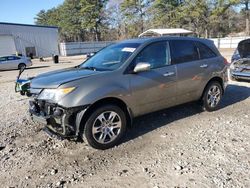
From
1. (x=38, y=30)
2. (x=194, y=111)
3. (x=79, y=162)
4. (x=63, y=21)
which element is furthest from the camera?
(x=63, y=21)

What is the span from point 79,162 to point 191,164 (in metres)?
1.62

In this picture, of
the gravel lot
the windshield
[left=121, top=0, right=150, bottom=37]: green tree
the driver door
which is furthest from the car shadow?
[left=121, top=0, right=150, bottom=37]: green tree

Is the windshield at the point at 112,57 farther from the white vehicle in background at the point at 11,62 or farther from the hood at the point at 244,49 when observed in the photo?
the white vehicle in background at the point at 11,62

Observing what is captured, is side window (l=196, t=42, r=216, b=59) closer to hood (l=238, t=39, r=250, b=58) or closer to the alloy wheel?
the alloy wheel

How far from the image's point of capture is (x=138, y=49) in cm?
491

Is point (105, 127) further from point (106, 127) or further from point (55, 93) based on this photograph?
point (55, 93)

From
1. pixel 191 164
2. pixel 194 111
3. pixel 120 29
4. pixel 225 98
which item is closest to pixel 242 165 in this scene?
pixel 191 164

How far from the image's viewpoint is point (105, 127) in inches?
175

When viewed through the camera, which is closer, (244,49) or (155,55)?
(155,55)

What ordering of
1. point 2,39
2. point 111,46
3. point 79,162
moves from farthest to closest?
point 2,39
point 111,46
point 79,162

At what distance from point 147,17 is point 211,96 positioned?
55.3 m

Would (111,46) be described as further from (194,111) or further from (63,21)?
(63,21)

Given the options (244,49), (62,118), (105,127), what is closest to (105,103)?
(105,127)

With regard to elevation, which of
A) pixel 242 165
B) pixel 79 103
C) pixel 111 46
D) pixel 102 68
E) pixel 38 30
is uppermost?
pixel 38 30
